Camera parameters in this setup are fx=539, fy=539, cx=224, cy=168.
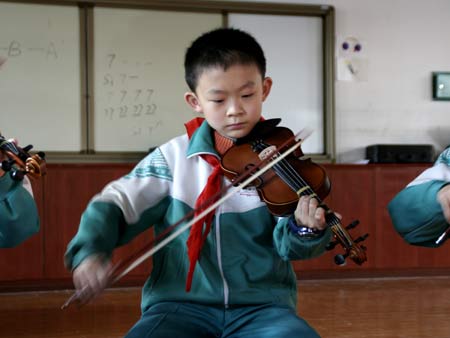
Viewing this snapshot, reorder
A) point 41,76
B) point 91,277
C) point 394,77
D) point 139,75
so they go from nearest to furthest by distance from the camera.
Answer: point 91,277
point 41,76
point 139,75
point 394,77

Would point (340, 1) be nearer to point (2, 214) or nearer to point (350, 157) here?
point (350, 157)

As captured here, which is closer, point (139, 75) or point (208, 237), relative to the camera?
point (208, 237)

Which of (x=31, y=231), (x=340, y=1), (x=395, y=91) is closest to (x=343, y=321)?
(x=31, y=231)

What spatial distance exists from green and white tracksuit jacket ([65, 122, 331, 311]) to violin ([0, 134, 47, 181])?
0.80ft

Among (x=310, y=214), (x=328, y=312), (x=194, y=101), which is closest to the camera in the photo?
(x=310, y=214)

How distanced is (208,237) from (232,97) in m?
0.31

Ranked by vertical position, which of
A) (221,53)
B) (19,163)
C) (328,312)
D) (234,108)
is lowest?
(328,312)

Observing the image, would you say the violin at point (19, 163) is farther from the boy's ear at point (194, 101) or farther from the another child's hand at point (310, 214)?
the another child's hand at point (310, 214)

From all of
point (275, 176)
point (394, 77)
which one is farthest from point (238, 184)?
point (394, 77)

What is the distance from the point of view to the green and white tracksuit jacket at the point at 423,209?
1151 millimetres

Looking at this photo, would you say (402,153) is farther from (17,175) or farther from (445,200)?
(17,175)

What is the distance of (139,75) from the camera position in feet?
11.1

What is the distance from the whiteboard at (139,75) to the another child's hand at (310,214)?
2400 mm

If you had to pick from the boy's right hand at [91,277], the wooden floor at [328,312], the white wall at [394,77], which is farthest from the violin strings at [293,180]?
the white wall at [394,77]
